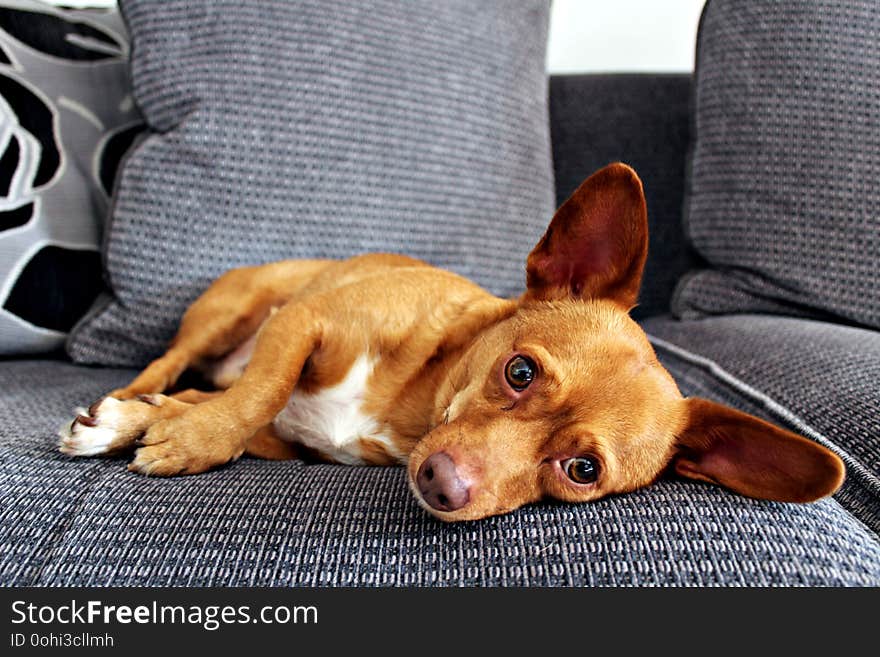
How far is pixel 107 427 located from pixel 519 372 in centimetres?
93

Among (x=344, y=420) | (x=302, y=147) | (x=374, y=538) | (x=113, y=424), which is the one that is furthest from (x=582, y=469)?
(x=302, y=147)

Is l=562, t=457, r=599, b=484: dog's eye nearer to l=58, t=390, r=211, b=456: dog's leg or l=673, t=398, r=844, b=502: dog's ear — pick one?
l=673, t=398, r=844, b=502: dog's ear

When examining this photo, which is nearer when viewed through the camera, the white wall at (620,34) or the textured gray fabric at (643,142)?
the textured gray fabric at (643,142)

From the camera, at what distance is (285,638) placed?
0.96 metres

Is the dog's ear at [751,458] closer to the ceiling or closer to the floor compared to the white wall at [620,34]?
closer to the floor

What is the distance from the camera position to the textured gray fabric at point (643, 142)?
293 centimetres

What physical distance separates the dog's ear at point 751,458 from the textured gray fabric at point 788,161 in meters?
1.14

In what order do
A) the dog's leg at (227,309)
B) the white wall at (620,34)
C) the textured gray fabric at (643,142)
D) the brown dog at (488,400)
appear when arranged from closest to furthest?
the brown dog at (488,400), the dog's leg at (227,309), the textured gray fabric at (643,142), the white wall at (620,34)

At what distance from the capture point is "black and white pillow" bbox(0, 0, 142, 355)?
87.6 inches

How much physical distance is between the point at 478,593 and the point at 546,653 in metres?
0.13

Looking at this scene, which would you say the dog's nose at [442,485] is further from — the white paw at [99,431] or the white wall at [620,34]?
the white wall at [620,34]

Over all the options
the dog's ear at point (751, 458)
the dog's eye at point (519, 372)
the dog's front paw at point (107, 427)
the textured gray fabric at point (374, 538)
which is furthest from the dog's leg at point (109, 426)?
the dog's ear at point (751, 458)

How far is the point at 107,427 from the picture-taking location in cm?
152

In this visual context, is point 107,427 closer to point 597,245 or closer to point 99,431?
point 99,431
